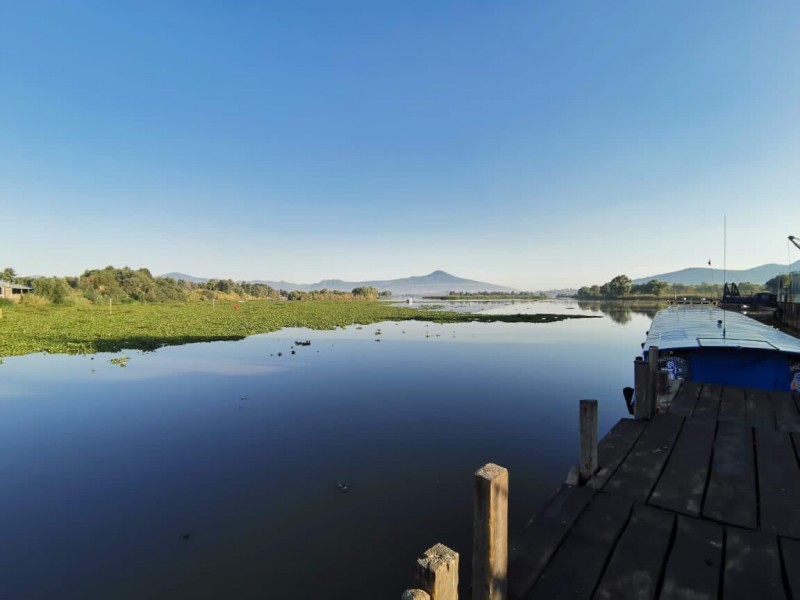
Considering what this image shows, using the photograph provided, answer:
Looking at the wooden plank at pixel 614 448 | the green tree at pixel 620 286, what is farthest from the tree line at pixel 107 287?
the green tree at pixel 620 286

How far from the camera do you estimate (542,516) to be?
476 centimetres

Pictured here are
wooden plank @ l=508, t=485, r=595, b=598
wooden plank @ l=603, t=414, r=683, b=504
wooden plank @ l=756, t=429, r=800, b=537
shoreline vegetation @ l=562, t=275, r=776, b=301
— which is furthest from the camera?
shoreline vegetation @ l=562, t=275, r=776, b=301

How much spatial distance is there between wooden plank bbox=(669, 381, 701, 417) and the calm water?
2.69m

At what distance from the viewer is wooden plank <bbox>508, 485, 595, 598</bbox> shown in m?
3.73

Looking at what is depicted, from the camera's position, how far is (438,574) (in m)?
2.57

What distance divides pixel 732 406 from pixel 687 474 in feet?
15.1

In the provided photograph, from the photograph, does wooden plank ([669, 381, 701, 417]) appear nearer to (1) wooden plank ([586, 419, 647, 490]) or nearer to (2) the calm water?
(1) wooden plank ([586, 419, 647, 490])

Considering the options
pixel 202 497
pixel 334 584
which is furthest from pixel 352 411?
pixel 334 584

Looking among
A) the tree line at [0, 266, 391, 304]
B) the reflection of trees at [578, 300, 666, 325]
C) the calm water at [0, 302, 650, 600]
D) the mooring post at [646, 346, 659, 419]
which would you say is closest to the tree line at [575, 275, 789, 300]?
the reflection of trees at [578, 300, 666, 325]

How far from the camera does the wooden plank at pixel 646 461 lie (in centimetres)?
538

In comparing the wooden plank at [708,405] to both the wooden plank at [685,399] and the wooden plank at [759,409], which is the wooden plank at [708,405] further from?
the wooden plank at [759,409]

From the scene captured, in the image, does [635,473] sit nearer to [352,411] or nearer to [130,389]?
[352,411]

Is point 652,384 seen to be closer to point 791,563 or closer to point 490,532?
point 791,563

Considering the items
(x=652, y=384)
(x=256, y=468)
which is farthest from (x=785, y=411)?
(x=256, y=468)
